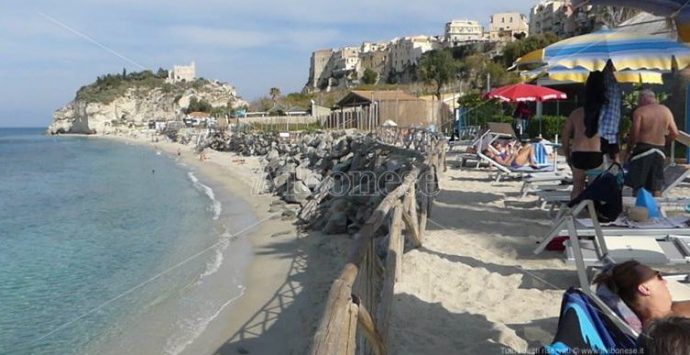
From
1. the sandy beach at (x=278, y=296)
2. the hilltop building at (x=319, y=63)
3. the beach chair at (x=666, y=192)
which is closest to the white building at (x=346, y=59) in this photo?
the hilltop building at (x=319, y=63)

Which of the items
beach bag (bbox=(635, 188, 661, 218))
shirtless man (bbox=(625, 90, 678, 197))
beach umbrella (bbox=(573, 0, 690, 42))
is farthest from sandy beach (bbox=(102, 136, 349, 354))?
beach umbrella (bbox=(573, 0, 690, 42))

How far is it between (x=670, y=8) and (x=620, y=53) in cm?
349

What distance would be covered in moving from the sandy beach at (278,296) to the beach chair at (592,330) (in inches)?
157

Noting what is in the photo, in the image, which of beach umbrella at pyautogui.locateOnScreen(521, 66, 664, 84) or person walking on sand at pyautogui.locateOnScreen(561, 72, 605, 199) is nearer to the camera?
person walking on sand at pyautogui.locateOnScreen(561, 72, 605, 199)

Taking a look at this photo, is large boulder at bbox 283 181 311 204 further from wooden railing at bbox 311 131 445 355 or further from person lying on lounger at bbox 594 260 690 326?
person lying on lounger at bbox 594 260 690 326

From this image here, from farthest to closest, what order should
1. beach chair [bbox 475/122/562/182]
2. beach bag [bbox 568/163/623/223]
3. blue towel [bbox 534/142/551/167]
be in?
blue towel [bbox 534/142/551/167]
beach chair [bbox 475/122/562/182]
beach bag [bbox 568/163/623/223]

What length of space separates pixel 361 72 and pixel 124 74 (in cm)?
6362

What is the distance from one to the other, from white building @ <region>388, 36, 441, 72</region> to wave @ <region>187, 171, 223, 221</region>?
249ft

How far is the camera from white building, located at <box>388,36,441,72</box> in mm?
102000

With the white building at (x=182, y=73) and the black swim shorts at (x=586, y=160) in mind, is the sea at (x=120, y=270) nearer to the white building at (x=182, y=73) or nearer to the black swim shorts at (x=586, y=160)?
the black swim shorts at (x=586, y=160)

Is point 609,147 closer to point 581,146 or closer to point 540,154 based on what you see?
point 581,146

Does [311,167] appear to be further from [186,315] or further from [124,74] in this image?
[124,74]

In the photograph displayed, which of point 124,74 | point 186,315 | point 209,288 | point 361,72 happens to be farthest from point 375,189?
point 124,74

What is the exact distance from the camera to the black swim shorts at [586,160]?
5.98 metres
